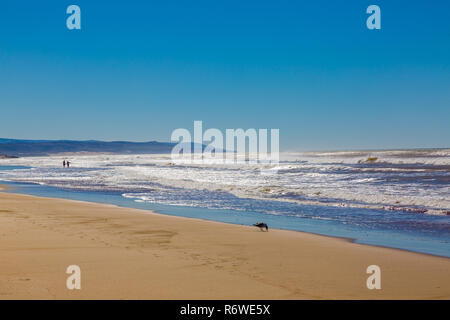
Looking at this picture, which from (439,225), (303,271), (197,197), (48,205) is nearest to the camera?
(303,271)

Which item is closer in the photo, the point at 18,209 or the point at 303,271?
the point at 303,271

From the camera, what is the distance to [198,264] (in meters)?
7.43

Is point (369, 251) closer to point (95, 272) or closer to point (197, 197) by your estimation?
point (95, 272)

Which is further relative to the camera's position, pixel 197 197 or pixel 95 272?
pixel 197 197

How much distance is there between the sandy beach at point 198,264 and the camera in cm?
596

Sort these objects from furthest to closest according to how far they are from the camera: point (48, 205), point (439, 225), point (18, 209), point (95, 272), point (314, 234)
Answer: point (48, 205), point (18, 209), point (439, 225), point (314, 234), point (95, 272)

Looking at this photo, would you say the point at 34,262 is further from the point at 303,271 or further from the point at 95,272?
the point at 303,271

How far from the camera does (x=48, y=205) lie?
16750mm

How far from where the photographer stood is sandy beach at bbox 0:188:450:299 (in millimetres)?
5965
